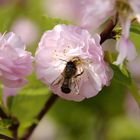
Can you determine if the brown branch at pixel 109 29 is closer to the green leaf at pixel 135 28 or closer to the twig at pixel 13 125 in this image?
the green leaf at pixel 135 28

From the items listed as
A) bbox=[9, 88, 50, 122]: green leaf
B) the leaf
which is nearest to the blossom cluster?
the leaf

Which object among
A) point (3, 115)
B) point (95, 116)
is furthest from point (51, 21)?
point (95, 116)

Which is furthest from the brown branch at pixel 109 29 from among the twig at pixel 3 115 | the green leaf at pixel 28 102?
the green leaf at pixel 28 102

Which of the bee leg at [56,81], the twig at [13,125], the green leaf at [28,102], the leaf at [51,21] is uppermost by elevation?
the leaf at [51,21]

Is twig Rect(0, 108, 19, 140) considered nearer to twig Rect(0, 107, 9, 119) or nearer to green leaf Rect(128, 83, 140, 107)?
twig Rect(0, 107, 9, 119)

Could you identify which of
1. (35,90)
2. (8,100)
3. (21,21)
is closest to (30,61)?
(8,100)

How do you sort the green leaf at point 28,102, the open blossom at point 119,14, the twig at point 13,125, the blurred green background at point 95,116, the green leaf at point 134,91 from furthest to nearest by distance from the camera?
the blurred green background at point 95,116 < the green leaf at point 28,102 < the twig at point 13,125 < the green leaf at point 134,91 < the open blossom at point 119,14

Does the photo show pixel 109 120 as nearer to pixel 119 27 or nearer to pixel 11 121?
pixel 11 121
